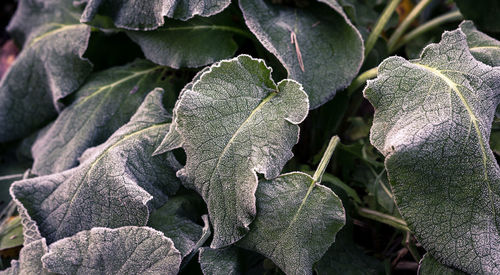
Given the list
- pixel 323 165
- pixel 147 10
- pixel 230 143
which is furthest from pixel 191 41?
pixel 323 165

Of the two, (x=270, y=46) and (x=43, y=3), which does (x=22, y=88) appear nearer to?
(x=43, y=3)

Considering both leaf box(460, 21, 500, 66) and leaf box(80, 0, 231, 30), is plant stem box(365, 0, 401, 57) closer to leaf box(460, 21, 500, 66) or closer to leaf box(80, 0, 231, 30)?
leaf box(460, 21, 500, 66)

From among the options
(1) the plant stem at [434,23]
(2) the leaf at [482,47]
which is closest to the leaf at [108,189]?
(2) the leaf at [482,47]

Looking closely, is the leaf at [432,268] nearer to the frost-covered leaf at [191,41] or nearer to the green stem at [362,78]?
the green stem at [362,78]

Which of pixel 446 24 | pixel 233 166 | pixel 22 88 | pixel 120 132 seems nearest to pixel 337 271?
pixel 233 166

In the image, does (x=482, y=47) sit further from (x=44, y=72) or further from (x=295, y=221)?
(x=44, y=72)

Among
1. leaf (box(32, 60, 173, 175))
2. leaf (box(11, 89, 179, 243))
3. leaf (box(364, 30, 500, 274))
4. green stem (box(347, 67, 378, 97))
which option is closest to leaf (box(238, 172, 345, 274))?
leaf (box(364, 30, 500, 274))
